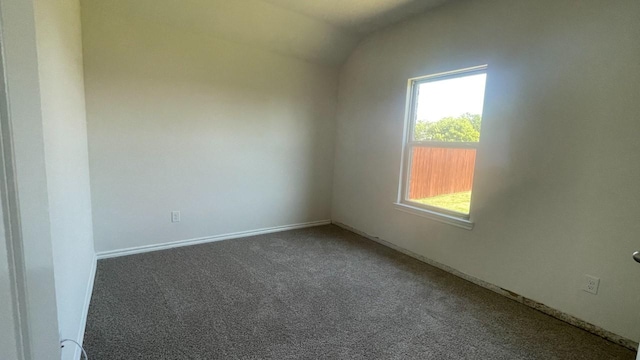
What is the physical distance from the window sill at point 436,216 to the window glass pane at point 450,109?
754 millimetres

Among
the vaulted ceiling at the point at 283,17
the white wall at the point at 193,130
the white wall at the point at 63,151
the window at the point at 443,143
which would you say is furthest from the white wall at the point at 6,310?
the vaulted ceiling at the point at 283,17

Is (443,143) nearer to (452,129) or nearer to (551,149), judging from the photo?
(452,129)

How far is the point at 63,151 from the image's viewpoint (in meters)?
1.61

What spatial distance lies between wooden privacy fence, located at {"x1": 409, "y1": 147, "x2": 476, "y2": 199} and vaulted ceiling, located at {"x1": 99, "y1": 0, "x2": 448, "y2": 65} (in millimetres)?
1452

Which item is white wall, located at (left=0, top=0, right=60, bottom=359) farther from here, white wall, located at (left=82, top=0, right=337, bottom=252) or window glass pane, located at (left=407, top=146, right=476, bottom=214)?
window glass pane, located at (left=407, top=146, right=476, bottom=214)

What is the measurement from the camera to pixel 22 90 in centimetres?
56

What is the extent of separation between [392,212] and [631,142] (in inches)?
81.9

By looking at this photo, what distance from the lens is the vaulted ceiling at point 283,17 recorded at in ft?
9.41

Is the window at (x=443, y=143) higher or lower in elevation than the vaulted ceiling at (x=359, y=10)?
lower

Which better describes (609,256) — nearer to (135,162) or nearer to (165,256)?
(165,256)

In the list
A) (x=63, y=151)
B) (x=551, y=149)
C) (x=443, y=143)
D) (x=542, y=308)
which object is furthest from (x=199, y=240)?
(x=551, y=149)

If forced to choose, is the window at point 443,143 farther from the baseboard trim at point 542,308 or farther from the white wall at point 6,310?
the white wall at point 6,310

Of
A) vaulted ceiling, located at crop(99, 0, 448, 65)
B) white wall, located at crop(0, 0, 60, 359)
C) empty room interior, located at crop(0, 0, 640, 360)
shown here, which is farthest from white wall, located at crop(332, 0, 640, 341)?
white wall, located at crop(0, 0, 60, 359)

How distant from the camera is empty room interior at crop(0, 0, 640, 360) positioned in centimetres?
163
